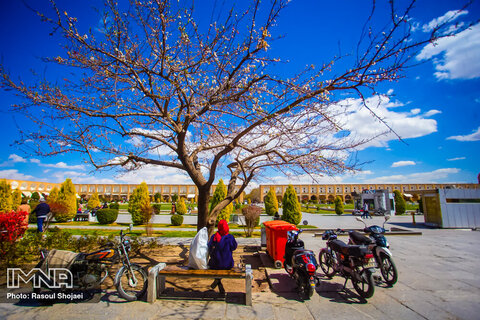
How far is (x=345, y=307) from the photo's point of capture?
153 inches

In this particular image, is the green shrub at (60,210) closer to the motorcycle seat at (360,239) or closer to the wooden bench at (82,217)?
the wooden bench at (82,217)

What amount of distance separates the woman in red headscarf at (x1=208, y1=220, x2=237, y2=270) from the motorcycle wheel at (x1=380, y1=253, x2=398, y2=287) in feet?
10.8

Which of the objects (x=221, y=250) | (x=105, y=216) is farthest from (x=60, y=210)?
(x=221, y=250)

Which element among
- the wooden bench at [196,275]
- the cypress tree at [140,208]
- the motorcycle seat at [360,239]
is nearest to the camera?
the wooden bench at [196,275]

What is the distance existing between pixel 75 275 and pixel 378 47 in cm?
639

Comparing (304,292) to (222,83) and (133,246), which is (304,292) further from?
(133,246)

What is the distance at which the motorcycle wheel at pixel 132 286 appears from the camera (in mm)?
4062

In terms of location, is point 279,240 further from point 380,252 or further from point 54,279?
point 54,279

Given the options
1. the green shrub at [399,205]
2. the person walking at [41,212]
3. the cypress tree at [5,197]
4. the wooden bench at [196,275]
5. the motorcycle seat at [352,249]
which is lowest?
the green shrub at [399,205]

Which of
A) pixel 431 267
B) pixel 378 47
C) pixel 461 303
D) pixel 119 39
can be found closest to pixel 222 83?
pixel 119 39

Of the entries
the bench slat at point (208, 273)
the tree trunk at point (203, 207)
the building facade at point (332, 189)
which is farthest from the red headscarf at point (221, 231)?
the building facade at point (332, 189)

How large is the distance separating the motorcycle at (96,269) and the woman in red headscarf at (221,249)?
1406 mm

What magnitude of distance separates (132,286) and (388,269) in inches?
207

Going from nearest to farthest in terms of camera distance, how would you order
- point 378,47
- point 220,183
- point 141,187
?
1. point 378,47
2. point 220,183
3. point 141,187
